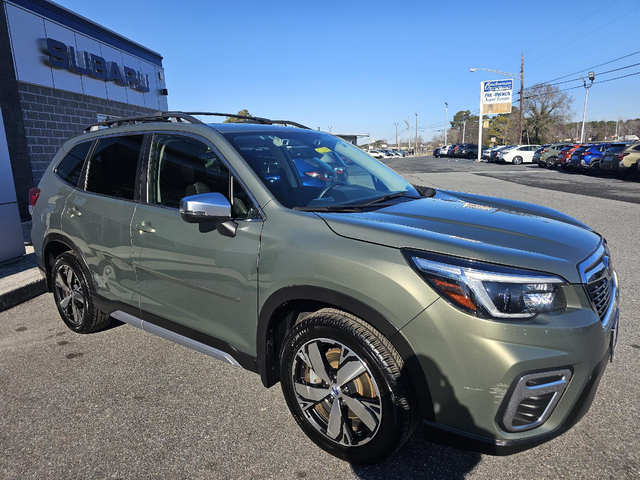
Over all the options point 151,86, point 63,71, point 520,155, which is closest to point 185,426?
point 63,71

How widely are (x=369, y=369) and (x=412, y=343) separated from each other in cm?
27

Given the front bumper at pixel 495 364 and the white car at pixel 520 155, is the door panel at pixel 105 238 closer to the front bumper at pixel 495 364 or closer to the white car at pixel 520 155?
the front bumper at pixel 495 364

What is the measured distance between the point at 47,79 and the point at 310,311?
12.7 m

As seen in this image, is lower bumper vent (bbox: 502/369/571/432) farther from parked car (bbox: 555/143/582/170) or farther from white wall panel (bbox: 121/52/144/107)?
parked car (bbox: 555/143/582/170)

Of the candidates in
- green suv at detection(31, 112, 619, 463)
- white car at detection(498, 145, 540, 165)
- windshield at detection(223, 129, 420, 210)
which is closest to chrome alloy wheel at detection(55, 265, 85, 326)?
green suv at detection(31, 112, 619, 463)

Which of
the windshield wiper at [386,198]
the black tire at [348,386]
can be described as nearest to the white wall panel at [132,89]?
the windshield wiper at [386,198]

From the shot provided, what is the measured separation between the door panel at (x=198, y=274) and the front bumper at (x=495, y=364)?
1001mm

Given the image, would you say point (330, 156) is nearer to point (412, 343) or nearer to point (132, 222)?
point (132, 222)

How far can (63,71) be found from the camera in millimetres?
12359

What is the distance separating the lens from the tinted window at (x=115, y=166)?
328 cm

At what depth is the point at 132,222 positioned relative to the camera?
3109mm

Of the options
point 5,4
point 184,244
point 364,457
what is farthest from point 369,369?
point 5,4

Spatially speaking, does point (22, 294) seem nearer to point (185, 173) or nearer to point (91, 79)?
point (185, 173)

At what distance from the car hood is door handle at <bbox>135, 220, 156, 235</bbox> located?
1.31 metres
